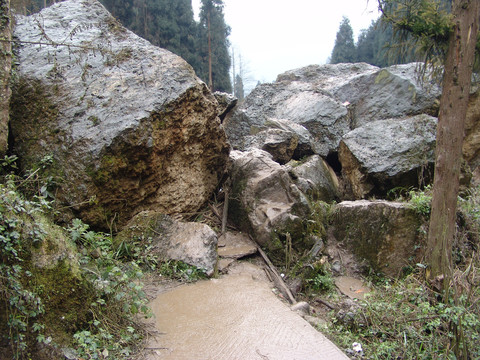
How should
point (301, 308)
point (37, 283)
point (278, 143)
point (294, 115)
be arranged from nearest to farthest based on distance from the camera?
point (37, 283)
point (301, 308)
point (278, 143)
point (294, 115)

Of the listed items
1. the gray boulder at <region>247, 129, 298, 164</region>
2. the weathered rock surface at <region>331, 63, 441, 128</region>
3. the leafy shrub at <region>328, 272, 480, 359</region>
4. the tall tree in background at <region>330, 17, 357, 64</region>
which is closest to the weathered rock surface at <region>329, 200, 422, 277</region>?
the leafy shrub at <region>328, 272, 480, 359</region>

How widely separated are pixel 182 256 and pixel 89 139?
195 centimetres

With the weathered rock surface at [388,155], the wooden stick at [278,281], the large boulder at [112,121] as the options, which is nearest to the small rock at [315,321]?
the wooden stick at [278,281]

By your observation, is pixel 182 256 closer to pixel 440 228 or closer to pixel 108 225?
pixel 108 225

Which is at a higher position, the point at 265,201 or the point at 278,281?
the point at 265,201

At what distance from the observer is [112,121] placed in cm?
474

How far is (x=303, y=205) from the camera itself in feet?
18.7

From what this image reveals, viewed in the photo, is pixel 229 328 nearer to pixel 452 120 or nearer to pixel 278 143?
pixel 452 120

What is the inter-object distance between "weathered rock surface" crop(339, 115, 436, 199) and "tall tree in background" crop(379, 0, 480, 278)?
220 centimetres

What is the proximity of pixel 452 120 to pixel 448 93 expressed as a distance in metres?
0.36

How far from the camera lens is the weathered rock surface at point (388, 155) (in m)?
6.89

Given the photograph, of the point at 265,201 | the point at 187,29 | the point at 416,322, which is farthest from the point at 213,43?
the point at 416,322

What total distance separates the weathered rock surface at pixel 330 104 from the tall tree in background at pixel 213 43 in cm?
1153

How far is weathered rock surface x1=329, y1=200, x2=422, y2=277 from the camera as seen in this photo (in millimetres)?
5348
